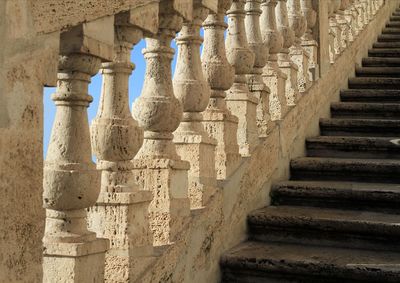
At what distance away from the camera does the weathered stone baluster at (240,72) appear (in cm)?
302

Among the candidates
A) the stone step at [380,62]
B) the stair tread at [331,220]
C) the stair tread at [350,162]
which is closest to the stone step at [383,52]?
the stone step at [380,62]

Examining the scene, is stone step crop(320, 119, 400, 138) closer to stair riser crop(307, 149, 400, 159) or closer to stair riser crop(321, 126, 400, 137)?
stair riser crop(321, 126, 400, 137)

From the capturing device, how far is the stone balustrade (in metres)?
1.65

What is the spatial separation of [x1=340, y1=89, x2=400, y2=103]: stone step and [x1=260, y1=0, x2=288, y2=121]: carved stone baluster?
5.95 feet

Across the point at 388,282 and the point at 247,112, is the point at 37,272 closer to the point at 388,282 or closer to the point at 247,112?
the point at 388,282

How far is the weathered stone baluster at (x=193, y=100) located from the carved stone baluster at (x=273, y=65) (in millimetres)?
1044

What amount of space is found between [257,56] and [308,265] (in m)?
1.27

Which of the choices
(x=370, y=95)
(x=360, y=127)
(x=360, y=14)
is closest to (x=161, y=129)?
(x=360, y=127)

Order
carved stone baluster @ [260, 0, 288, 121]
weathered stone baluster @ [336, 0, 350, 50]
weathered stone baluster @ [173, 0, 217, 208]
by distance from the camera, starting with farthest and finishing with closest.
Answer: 1. weathered stone baluster @ [336, 0, 350, 50]
2. carved stone baluster @ [260, 0, 288, 121]
3. weathered stone baluster @ [173, 0, 217, 208]

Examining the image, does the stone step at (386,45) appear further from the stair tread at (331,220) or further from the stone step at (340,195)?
the stair tread at (331,220)

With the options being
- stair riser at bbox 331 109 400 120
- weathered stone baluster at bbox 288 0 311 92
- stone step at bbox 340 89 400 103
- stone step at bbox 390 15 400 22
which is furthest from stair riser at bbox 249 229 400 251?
stone step at bbox 390 15 400 22

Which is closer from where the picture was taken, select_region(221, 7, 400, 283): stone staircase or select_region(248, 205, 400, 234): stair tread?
select_region(221, 7, 400, 283): stone staircase

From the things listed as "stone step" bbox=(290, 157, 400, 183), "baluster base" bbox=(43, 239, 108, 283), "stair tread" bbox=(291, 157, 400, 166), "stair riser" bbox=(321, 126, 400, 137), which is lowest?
"baluster base" bbox=(43, 239, 108, 283)

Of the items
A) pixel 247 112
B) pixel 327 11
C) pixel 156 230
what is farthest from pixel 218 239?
pixel 327 11
